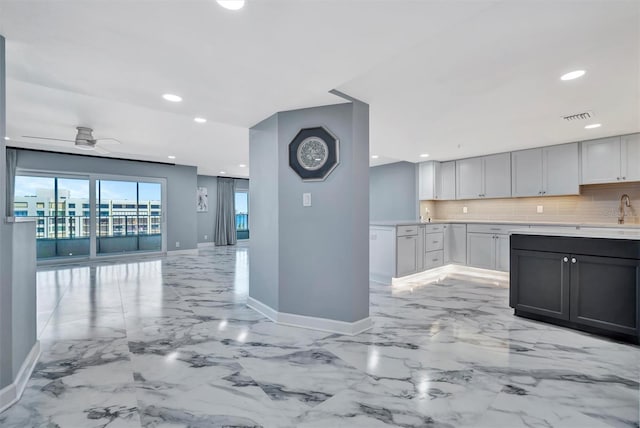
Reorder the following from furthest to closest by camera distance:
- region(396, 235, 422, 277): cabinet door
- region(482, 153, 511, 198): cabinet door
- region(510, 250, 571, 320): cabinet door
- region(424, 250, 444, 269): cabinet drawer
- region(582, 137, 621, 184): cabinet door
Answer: region(482, 153, 511, 198): cabinet door
region(424, 250, 444, 269): cabinet drawer
region(396, 235, 422, 277): cabinet door
region(582, 137, 621, 184): cabinet door
region(510, 250, 571, 320): cabinet door

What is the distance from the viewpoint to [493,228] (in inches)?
211

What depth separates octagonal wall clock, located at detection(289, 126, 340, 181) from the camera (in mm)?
2904

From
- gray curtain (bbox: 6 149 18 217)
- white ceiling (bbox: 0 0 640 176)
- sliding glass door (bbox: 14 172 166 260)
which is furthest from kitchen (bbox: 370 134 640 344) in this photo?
gray curtain (bbox: 6 149 18 217)

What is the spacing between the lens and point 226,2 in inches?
61.1

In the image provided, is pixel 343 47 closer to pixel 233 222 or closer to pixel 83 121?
pixel 83 121

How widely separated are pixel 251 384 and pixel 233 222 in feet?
29.4

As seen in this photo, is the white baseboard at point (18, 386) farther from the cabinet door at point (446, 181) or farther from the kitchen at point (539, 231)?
the cabinet door at point (446, 181)

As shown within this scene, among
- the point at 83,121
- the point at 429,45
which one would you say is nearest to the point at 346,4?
the point at 429,45

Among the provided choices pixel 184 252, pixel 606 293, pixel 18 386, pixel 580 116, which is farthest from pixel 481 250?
pixel 184 252

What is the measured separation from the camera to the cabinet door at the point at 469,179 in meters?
5.96

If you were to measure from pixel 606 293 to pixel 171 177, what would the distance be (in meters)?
8.50

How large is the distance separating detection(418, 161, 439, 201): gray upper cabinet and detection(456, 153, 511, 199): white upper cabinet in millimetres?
456

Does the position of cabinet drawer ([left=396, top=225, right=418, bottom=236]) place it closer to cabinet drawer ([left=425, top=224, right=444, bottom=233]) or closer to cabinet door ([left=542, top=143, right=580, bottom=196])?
cabinet drawer ([left=425, top=224, right=444, bottom=233])

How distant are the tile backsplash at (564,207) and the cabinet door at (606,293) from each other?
2.81 meters
